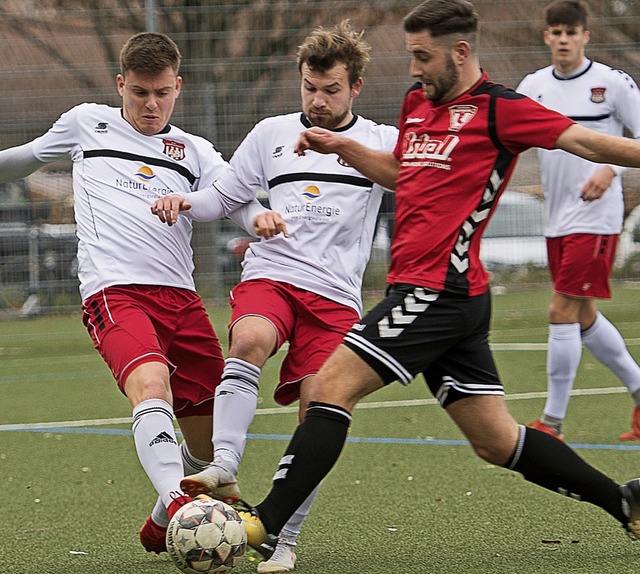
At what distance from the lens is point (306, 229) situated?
4.79 m

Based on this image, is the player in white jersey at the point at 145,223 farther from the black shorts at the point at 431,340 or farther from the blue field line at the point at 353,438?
the blue field line at the point at 353,438

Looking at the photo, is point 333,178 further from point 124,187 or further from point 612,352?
point 612,352

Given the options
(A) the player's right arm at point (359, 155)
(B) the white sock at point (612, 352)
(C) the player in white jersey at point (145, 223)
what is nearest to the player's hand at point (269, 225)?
(C) the player in white jersey at point (145, 223)

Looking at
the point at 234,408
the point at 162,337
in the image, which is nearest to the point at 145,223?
the point at 162,337

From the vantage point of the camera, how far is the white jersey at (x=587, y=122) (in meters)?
6.76

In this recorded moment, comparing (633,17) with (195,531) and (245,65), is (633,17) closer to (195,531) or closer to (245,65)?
(245,65)

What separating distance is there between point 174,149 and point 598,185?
2475 millimetres

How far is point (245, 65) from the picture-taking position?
44.0 ft

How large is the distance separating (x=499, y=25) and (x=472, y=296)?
35.6ft

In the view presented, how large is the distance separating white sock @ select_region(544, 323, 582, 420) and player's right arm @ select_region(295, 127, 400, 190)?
257 cm

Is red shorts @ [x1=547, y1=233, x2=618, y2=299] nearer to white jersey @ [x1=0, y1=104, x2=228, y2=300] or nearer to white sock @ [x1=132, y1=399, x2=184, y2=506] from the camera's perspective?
white jersey @ [x1=0, y1=104, x2=228, y2=300]

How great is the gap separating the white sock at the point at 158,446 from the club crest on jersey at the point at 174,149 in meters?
1.20

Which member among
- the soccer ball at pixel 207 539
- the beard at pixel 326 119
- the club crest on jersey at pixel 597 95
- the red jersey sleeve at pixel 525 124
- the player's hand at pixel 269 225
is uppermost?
the red jersey sleeve at pixel 525 124

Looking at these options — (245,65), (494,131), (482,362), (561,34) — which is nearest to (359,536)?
(482,362)
